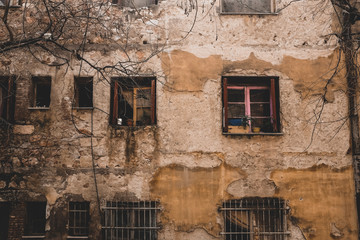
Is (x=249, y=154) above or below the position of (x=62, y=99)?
below

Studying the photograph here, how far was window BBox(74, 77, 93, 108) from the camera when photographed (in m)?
7.04

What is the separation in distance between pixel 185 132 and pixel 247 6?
3307 mm

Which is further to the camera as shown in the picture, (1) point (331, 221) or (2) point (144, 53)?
(2) point (144, 53)

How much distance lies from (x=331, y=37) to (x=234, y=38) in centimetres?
213

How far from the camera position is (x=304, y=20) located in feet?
23.1

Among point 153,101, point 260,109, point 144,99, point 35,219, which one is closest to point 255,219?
point 260,109

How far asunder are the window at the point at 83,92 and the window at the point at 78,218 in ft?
7.02

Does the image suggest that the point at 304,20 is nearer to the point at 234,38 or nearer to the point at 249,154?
the point at 234,38

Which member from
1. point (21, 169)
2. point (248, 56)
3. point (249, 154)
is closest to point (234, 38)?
point (248, 56)

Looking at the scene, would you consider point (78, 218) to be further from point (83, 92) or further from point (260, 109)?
point (260, 109)

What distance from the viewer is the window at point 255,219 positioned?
6.41m

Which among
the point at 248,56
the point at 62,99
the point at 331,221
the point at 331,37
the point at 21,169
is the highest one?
the point at 331,37

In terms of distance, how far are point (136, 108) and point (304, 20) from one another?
423 cm

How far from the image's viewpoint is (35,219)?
6719 millimetres
